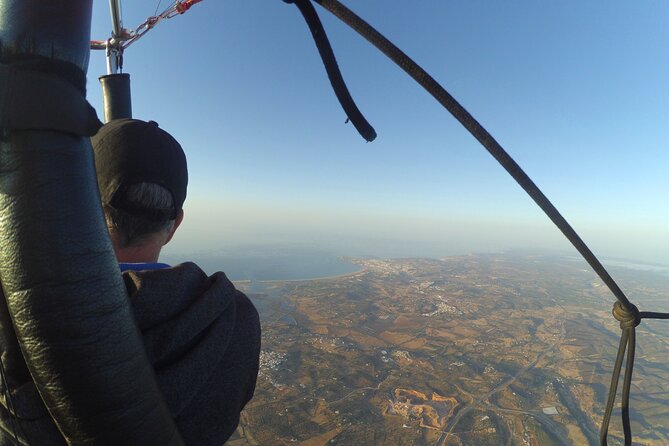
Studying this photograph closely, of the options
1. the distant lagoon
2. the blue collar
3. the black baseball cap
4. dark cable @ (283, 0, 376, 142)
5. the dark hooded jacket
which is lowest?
the distant lagoon

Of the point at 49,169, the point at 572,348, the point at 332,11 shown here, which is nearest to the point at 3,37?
the point at 49,169

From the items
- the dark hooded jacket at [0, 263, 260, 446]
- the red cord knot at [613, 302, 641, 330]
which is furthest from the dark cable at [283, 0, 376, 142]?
the red cord knot at [613, 302, 641, 330]

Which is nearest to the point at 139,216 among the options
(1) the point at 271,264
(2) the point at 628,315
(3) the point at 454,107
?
(3) the point at 454,107

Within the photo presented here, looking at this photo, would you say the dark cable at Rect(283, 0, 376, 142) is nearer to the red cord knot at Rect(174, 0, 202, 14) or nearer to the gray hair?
the gray hair

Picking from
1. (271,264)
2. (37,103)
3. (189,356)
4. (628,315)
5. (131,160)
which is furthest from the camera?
(271,264)

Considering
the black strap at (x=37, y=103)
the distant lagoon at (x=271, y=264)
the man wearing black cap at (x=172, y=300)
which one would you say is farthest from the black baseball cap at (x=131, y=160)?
the distant lagoon at (x=271, y=264)

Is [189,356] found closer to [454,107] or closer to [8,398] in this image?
[8,398]
